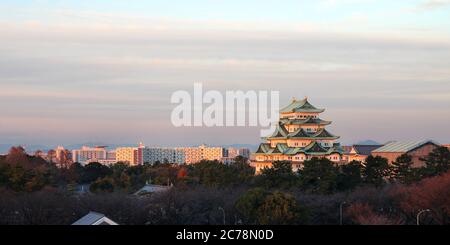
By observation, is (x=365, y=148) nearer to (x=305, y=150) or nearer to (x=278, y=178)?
(x=305, y=150)

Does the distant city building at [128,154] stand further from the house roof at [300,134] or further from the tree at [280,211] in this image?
the tree at [280,211]

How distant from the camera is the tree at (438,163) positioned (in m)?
33.8

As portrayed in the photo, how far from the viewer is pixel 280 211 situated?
2373 cm

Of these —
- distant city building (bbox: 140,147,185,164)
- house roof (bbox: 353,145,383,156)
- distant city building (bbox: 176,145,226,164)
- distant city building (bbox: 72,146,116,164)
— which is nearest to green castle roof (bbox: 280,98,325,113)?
house roof (bbox: 353,145,383,156)

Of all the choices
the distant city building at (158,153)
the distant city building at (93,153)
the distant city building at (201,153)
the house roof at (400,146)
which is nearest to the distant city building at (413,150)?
the house roof at (400,146)

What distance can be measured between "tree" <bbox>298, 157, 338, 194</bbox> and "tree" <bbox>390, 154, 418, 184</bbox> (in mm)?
2681

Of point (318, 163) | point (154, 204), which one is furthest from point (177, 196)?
point (318, 163)

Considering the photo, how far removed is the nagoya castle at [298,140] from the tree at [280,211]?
2228 cm

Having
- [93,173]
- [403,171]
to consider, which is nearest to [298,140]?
[93,173]

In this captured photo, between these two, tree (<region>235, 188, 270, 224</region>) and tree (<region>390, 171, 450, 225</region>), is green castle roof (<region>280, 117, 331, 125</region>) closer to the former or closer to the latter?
tree (<region>390, 171, 450, 225</region>)

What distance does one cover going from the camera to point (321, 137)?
160 feet

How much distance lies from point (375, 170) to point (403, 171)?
1.19m

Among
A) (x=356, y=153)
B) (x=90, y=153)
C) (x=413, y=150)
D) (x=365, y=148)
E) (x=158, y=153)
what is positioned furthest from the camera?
(x=90, y=153)

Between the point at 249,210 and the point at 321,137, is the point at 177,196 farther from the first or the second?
the point at 321,137
